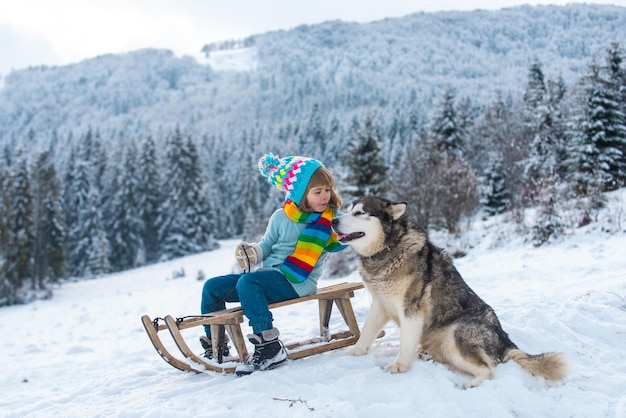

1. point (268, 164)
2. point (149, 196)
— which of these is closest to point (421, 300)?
point (268, 164)

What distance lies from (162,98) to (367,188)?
195558 mm

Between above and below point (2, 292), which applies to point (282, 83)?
above

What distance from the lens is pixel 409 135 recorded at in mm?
76062

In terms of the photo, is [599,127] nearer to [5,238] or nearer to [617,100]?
[617,100]

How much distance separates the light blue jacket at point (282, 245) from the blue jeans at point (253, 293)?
15 cm

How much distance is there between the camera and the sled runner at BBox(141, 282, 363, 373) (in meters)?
4.16

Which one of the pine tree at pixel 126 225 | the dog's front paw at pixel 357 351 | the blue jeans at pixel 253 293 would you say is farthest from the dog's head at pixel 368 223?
the pine tree at pixel 126 225

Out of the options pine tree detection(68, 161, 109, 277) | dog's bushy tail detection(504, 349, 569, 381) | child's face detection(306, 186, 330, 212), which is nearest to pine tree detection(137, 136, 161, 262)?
pine tree detection(68, 161, 109, 277)

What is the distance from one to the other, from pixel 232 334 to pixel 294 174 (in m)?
1.61

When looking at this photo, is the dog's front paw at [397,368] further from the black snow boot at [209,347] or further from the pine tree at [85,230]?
the pine tree at [85,230]

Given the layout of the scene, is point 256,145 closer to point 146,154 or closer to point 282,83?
point 146,154

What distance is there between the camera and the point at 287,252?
4.57 meters

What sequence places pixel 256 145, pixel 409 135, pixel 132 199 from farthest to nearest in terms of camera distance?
pixel 256 145, pixel 409 135, pixel 132 199

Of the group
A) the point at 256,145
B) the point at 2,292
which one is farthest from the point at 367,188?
the point at 256,145
